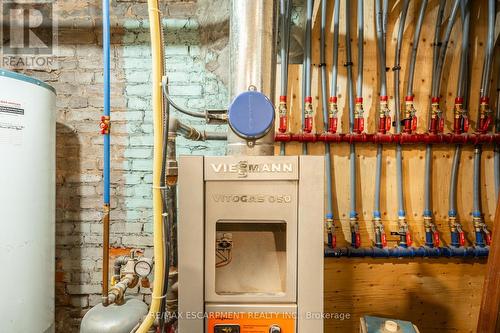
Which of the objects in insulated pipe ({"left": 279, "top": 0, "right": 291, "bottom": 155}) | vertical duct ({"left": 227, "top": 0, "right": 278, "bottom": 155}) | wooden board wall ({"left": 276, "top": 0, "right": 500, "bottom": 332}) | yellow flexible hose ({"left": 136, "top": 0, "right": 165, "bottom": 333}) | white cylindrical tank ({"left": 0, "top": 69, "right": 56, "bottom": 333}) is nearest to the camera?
yellow flexible hose ({"left": 136, "top": 0, "right": 165, "bottom": 333})

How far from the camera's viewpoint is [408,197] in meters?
1.43

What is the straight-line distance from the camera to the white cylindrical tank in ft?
3.56

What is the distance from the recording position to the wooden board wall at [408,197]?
1.42 metres

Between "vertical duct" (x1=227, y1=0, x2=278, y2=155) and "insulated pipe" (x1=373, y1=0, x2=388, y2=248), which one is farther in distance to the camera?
"insulated pipe" (x1=373, y1=0, x2=388, y2=248)

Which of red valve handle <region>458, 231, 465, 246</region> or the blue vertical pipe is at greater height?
the blue vertical pipe

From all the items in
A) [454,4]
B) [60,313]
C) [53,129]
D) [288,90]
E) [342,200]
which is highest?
[454,4]

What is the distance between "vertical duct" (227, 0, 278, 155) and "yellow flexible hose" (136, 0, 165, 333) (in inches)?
9.2

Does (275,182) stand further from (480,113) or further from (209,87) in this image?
(480,113)

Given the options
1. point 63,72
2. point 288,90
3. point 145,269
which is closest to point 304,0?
point 288,90

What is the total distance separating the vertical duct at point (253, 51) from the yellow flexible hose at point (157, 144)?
9.2 inches

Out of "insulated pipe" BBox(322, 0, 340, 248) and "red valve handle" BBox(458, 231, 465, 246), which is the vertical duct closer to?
"insulated pipe" BBox(322, 0, 340, 248)

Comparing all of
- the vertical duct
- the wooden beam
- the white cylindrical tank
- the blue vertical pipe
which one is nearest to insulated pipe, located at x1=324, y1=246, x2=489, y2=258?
the wooden beam

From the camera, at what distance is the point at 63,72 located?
1481mm

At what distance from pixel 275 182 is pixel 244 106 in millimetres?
254
